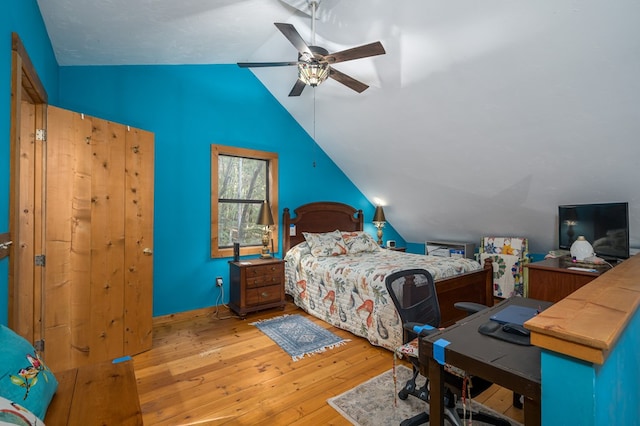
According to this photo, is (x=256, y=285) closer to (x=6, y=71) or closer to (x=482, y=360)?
(x=6, y=71)

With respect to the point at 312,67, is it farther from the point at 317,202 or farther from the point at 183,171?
the point at 317,202

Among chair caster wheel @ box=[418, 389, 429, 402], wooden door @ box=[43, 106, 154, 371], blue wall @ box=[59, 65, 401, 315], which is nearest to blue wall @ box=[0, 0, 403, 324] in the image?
blue wall @ box=[59, 65, 401, 315]

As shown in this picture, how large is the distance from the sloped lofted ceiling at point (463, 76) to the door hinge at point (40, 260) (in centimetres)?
170

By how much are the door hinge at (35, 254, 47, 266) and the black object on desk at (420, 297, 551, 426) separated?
8.56 ft

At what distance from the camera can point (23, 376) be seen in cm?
98

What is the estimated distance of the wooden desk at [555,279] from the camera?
98.0 inches

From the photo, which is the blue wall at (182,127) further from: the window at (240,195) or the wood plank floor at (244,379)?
the wood plank floor at (244,379)

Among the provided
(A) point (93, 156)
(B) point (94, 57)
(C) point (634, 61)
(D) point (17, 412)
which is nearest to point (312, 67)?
(A) point (93, 156)

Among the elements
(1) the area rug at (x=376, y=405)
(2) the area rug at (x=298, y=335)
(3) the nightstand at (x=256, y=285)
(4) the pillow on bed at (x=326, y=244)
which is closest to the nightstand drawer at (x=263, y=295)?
(3) the nightstand at (x=256, y=285)

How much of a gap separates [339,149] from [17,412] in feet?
14.5

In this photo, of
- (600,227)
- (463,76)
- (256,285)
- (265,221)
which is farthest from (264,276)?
(600,227)

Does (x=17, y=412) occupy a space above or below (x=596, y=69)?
below

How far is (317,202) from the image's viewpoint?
15.8 feet

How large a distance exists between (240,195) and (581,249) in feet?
12.5
